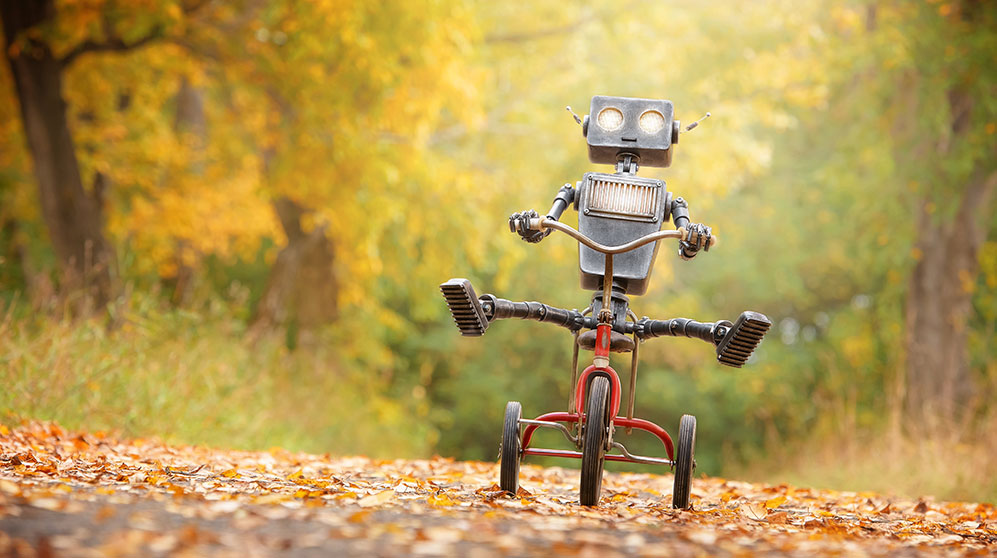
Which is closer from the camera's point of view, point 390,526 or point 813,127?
point 390,526

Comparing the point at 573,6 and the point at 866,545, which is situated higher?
the point at 573,6

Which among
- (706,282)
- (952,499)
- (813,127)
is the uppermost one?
(813,127)

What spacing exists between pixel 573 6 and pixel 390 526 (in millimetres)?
13224

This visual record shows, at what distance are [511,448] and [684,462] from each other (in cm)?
79

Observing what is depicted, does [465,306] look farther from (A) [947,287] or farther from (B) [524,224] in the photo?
(A) [947,287]

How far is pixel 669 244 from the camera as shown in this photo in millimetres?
15555

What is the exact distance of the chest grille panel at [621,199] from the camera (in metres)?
5.04

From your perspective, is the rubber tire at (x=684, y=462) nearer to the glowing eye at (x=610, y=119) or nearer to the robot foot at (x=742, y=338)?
the robot foot at (x=742, y=338)

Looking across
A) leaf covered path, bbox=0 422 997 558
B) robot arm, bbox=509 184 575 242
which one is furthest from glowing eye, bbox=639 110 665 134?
leaf covered path, bbox=0 422 997 558

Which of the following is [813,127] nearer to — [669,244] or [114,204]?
[669,244]

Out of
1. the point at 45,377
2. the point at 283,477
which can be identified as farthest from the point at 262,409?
the point at 283,477

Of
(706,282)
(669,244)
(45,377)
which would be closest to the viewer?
(45,377)

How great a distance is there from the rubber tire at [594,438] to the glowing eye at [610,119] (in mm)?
1385

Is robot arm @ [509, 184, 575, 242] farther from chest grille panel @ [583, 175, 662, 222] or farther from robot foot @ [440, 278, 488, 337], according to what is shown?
robot foot @ [440, 278, 488, 337]
